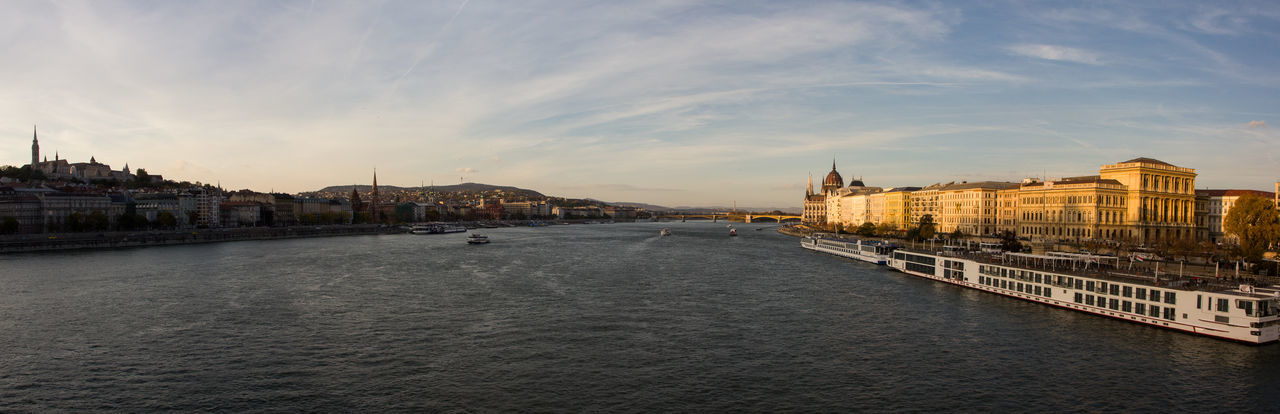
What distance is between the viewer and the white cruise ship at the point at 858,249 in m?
46.9

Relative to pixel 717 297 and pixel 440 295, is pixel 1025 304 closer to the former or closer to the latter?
pixel 717 297

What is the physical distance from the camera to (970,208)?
67500 mm

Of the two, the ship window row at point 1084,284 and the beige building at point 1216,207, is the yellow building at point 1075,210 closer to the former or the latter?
the beige building at point 1216,207

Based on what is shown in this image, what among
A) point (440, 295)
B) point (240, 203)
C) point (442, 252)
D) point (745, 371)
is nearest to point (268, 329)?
point (440, 295)

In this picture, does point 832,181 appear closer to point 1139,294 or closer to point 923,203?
point 923,203

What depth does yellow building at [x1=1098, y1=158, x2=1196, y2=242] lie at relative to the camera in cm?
4941

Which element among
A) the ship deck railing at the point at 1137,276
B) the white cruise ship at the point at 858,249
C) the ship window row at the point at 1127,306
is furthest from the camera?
the white cruise ship at the point at 858,249

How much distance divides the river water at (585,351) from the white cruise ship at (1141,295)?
64cm

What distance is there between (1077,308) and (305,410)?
25098 millimetres

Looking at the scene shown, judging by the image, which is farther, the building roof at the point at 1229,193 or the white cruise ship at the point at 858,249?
the building roof at the point at 1229,193

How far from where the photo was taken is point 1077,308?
25.0 metres

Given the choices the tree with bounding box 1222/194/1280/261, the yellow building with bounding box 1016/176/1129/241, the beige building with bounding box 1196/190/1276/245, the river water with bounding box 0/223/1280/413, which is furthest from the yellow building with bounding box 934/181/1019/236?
the river water with bounding box 0/223/1280/413

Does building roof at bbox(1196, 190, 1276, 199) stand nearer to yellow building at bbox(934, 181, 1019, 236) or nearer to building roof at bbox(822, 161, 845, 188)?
yellow building at bbox(934, 181, 1019, 236)

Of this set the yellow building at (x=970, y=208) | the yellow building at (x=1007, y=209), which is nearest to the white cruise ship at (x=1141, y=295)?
the yellow building at (x=1007, y=209)
